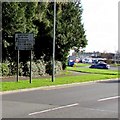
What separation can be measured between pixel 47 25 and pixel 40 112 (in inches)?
1002

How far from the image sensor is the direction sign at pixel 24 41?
2809 cm

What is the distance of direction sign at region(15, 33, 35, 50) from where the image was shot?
92.2 ft

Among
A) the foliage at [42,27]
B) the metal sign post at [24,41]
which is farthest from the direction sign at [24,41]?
the foliage at [42,27]

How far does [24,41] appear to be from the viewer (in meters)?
28.2

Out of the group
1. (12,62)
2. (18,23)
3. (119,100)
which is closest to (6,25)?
(18,23)

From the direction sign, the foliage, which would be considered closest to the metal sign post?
the direction sign

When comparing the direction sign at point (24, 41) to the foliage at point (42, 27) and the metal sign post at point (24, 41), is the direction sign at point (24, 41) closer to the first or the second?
the metal sign post at point (24, 41)

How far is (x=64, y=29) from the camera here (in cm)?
3981

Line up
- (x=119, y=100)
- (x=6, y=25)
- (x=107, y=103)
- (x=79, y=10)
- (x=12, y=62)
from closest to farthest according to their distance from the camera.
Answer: (x=107, y=103), (x=119, y=100), (x=6, y=25), (x=12, y=62), (x=79, y=10)

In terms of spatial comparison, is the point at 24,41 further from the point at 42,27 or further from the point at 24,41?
the point at 42,27

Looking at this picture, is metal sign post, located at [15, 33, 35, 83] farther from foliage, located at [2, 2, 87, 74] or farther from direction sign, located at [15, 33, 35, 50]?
foliage, located at [2, 2, 87, 74]

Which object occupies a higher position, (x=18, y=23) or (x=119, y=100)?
(x=18, y=23)

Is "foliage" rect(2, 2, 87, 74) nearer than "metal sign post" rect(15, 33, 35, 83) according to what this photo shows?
No

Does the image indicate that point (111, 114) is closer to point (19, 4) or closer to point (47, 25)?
point (19, 4)
